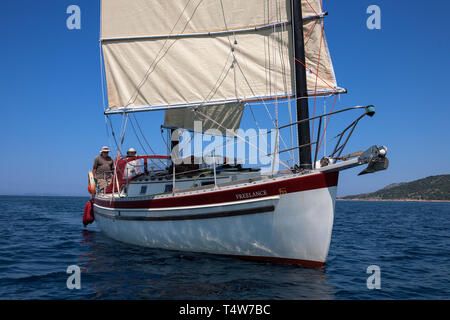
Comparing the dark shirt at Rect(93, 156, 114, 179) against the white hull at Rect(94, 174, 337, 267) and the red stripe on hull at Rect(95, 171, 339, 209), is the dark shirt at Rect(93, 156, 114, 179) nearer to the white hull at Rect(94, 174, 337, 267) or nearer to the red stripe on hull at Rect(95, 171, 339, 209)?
the white hull at Rect(94, 174, 337, 267)

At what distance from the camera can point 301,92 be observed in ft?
33.3

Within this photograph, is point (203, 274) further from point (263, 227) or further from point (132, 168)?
point (132, 168)

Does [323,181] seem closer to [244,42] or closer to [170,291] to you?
[170,291]

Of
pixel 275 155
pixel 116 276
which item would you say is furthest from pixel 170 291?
pixel 275 155

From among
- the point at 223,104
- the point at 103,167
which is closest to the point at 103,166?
the point at 103,167

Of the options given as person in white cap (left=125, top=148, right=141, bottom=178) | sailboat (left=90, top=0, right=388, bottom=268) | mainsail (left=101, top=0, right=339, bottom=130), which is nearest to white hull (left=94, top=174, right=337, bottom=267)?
sailboat (left=90, top=0, right=388, bottom=268)

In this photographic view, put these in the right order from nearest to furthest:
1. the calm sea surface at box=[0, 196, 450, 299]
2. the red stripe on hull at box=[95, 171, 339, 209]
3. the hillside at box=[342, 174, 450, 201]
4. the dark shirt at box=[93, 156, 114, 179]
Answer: the calm sea surface at box=[0, 196, 450, 299] < the red stripe on hull at box=[95, 171, 339, 209] < the dark shirt at box=[93, 156, 114, 179] < the hillside at box=[342, 174, 450, 201]

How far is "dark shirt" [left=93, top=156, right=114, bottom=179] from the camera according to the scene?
16.2m

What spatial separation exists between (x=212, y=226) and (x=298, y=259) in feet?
8.40

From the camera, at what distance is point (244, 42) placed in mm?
12273

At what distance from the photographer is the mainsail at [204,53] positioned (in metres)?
11.7

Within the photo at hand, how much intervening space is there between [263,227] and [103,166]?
32.7ft

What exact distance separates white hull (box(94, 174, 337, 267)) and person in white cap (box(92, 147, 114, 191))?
652 cm

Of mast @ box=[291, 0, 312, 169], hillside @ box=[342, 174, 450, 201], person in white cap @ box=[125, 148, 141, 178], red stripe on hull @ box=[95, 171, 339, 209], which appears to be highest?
mast @ box=[291, 0, 312, 169]
